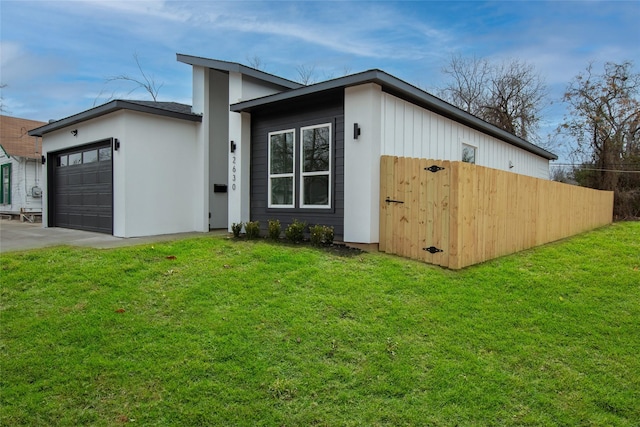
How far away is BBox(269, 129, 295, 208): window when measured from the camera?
27.7ft

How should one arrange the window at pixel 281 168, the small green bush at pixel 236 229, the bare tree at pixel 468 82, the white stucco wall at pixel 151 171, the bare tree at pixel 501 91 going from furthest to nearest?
the bare tree at pixel 468 82 → the bare tree at pixel 501 91 → the white stucco wall at pixel 151 171 → the small green bush at pixel 236 229 → the window at pixel 281 168

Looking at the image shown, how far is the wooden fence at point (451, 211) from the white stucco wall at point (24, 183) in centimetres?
1636

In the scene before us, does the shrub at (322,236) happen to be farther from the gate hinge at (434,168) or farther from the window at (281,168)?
the gate hinge at (434,168)

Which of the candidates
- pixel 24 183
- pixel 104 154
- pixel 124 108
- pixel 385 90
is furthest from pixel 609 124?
pixel 24 183

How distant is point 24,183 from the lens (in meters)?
17.1

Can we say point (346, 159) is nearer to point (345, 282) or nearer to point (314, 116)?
point (314, 116)

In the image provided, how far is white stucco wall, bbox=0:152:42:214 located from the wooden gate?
53.1 ft

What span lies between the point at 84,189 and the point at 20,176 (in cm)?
934

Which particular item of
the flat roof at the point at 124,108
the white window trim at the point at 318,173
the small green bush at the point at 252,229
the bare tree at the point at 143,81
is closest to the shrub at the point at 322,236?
the white window trim at the point at 318,173

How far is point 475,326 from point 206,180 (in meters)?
7.83

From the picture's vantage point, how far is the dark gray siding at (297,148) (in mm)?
7523

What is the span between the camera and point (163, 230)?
9781mm

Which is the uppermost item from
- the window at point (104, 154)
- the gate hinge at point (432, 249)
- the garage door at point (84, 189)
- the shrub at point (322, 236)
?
the window at point (104, 154)

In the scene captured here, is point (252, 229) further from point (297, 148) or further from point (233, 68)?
point (233, 68)
